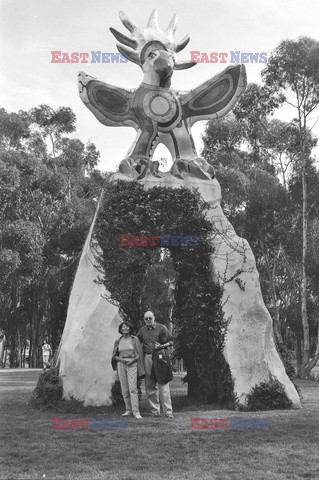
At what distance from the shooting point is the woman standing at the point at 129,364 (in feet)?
24.9

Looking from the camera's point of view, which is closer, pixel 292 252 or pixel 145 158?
pixel 145 158

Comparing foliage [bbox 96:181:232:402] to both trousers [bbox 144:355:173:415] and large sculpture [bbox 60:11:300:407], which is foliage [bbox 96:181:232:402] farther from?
trousers [bbox 144:355:173:415]

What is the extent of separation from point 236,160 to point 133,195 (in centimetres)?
1539

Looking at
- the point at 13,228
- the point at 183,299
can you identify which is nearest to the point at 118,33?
the point at 183,299

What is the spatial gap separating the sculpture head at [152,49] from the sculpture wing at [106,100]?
617 millimetres

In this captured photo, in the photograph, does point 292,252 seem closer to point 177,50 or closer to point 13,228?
point 13,228

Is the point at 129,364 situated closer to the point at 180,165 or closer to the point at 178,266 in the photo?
the point at 178,266

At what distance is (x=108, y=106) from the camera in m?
10.8

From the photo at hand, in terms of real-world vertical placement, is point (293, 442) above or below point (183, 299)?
below

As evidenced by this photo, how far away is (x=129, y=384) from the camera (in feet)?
24.8

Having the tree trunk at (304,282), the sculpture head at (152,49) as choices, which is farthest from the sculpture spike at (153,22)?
the tree trunk at (304,282)

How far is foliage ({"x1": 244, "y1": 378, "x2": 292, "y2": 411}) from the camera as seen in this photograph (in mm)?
8320

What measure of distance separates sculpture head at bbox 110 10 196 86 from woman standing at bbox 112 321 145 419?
17.5ft

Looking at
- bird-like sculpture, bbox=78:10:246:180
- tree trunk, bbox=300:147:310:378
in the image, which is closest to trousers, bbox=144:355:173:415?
bird-like sculpture, bbox=78:10:246:180
